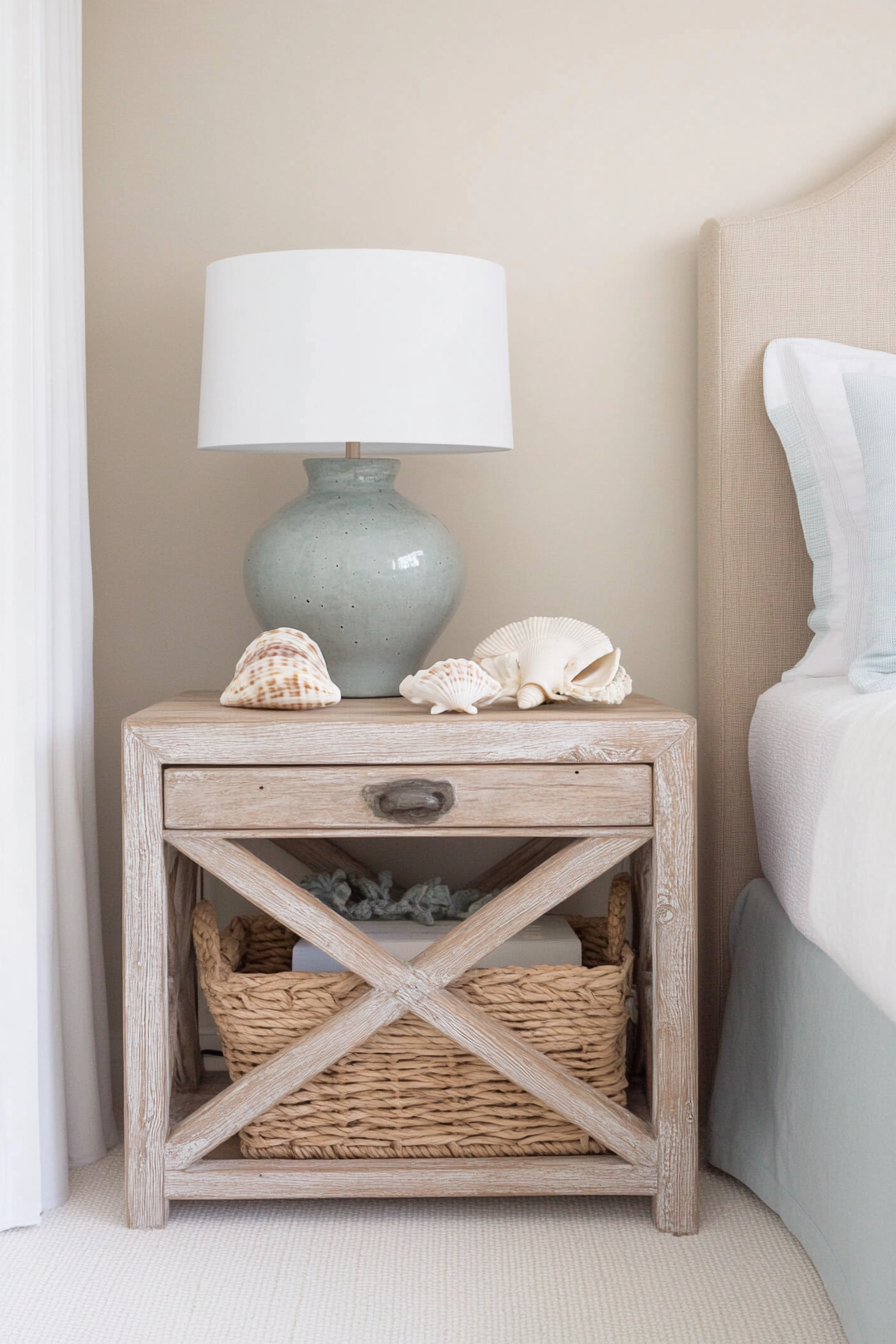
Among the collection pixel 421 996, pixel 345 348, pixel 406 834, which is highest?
pixel 345 348

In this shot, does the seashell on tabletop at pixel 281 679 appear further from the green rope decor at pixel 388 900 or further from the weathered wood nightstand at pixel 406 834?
the green rope decor at pixel 388 900

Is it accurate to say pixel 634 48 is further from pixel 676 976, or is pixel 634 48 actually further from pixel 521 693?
pixel 676 976

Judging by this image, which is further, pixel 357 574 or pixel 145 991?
pixel 357 574

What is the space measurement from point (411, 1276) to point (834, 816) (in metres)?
0.68

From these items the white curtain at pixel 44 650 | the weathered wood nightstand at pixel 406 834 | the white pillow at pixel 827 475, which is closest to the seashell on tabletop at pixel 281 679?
the weathered wood nightstand at pixel 406 834

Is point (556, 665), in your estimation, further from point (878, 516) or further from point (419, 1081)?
point (419, 1081)

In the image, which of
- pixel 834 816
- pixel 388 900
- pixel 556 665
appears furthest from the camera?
pixel 388 900

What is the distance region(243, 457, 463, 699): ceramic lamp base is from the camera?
150 centimetres

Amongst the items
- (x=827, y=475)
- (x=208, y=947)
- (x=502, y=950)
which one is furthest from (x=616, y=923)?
(x=827, y=475)

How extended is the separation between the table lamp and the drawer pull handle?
27cm

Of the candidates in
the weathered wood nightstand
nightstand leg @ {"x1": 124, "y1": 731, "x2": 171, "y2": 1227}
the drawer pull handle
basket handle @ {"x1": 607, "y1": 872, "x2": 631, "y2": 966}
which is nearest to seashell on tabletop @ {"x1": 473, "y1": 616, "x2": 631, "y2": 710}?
the weathered wood nightstand

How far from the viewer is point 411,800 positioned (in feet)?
4.31

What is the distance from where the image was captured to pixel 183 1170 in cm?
137

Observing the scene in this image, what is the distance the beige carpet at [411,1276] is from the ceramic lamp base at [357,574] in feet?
2.19
